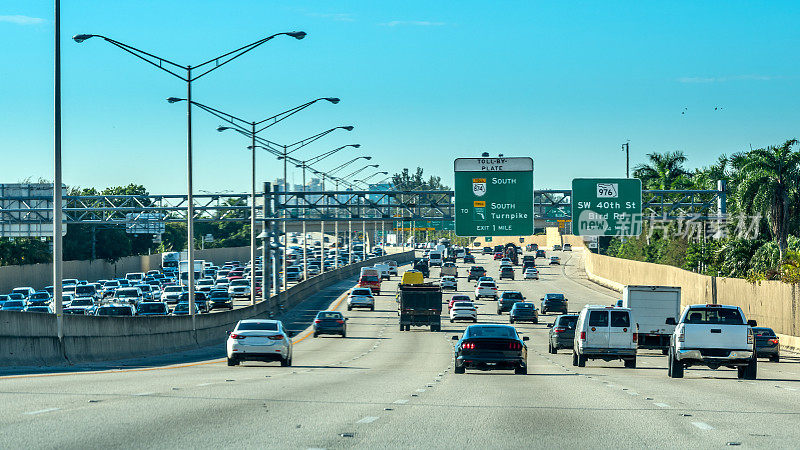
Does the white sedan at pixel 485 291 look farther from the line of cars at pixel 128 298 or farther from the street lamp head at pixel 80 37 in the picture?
the street lamp head at pixel 80 37

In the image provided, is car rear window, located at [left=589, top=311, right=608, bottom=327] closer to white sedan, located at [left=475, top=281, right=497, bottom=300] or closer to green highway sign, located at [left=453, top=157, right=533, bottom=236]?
green highway sign, located at [left=453, top=157, right=533, bottom=236]

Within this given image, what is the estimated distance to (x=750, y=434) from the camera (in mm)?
13023

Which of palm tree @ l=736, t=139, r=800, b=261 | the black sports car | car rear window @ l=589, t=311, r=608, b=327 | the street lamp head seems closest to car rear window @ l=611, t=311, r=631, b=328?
car rear window @ l=589, t=311, r=608, b=327

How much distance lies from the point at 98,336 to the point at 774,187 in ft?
133

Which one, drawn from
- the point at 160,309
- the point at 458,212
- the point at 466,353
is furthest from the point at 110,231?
the point at 466,353

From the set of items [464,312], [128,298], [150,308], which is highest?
[150,308]

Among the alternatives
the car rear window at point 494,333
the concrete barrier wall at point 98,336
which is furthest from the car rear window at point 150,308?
the car rear window at point 494,333

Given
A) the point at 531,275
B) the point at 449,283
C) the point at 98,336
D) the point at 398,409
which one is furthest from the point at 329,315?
the point at 531,275

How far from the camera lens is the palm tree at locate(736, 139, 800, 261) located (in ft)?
195

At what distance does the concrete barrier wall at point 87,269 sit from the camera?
302 ft

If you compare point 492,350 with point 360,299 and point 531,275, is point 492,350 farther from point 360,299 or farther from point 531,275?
point 531,275

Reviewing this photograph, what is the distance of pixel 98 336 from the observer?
1275 inches

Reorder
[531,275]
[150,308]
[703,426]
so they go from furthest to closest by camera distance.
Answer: [531,275], [150,308], [703,426]

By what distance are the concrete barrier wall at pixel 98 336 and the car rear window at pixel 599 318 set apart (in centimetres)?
1424
